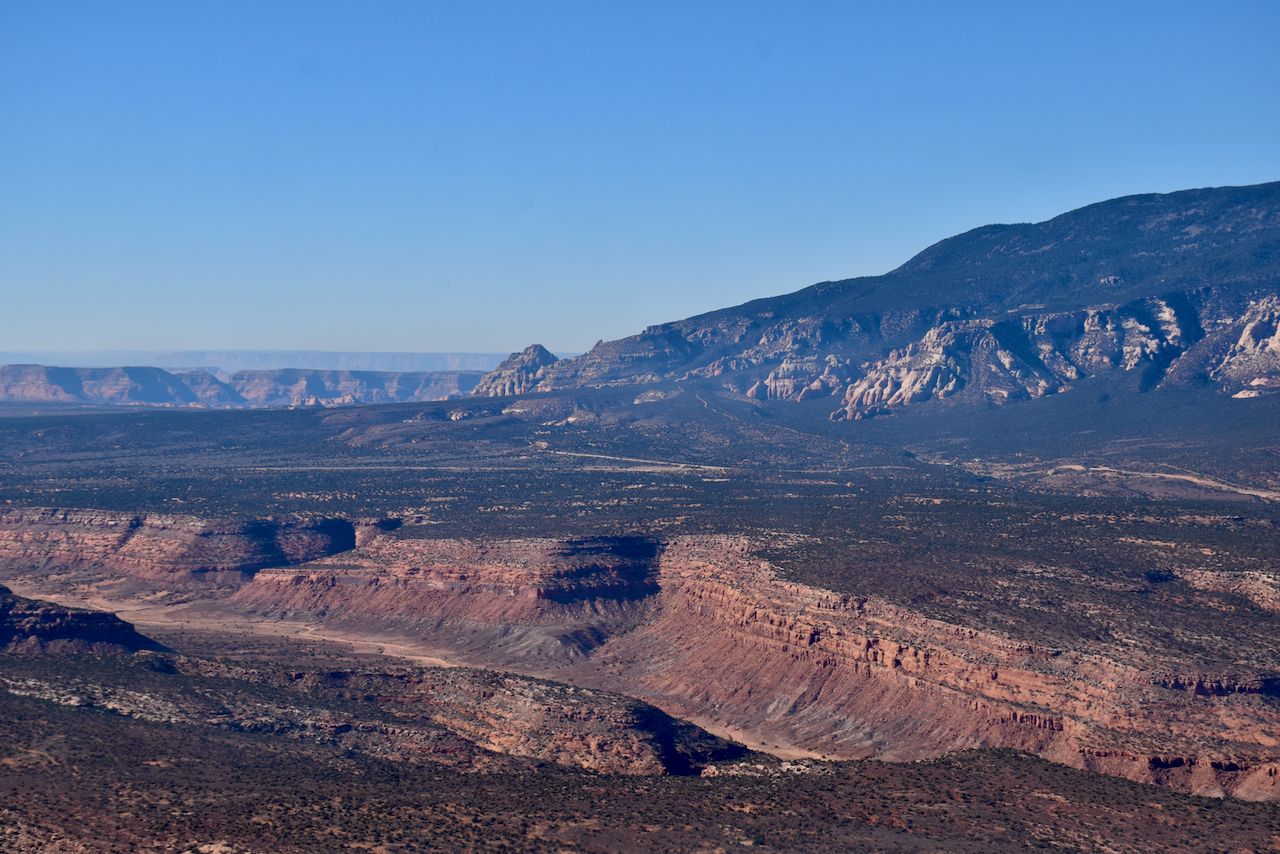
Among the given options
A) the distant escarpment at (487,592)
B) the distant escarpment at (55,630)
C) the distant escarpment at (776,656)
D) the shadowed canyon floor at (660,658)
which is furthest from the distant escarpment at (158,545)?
the distant escarpment at (55,630)

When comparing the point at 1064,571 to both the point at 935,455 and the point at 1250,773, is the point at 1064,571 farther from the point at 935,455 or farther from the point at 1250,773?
the point at 935,455

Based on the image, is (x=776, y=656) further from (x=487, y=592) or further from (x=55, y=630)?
(x=55, y=630)

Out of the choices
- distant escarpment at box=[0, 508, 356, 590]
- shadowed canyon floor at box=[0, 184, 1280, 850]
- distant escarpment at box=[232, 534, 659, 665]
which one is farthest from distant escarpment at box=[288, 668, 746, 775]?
distant escarpment at box=[0, 508, 356, 590]

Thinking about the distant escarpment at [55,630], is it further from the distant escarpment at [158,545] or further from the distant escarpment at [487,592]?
the distant escarpment at [158,545]

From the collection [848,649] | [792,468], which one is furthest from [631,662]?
[792,468]

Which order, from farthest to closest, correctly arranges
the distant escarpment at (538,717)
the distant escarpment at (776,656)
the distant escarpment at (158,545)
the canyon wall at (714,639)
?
1. the distant escarpment at (158,545)
2. the distant escarpment at (538,717)
3. the canyon wall at (714,639)
4. the distant escarpment at (776,656)

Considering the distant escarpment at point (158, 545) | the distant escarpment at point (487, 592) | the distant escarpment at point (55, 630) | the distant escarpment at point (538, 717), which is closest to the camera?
the distant escarpment at point (538, 717)

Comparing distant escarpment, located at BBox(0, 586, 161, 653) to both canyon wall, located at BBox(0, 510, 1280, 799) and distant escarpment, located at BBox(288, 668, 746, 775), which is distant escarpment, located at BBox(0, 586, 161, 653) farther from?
canyon wall, located at BBox(0, 510, 1280, 799)
